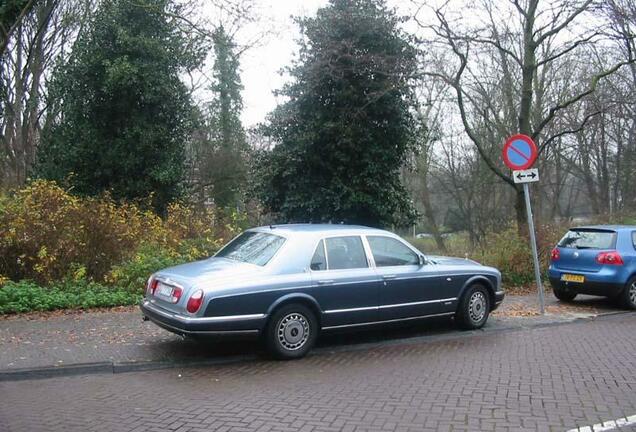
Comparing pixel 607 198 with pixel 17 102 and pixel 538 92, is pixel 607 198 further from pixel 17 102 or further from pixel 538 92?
pixel 17 102

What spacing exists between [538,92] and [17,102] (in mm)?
24063

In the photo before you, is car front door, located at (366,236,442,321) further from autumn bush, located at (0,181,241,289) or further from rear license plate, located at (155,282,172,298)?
autumn bush, located at (0,181,241,289)

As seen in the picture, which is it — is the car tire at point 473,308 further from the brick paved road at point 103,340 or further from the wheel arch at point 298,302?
the wheel arch at point 298,302

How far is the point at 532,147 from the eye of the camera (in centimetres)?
1035

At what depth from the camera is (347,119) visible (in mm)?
17047

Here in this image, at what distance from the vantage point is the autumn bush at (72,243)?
11.2 meters

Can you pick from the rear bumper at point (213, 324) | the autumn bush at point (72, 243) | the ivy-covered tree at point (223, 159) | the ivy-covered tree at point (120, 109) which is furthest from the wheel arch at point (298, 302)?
the ivy-covered tree at point (223, 159)

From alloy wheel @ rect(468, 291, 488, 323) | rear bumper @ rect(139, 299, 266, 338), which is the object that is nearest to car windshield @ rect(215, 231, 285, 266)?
rear bumper @ rect(139, 299, 266, 338)

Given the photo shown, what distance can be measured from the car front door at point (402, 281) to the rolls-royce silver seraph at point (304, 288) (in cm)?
1

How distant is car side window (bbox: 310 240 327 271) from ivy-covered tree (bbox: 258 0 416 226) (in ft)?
30.6

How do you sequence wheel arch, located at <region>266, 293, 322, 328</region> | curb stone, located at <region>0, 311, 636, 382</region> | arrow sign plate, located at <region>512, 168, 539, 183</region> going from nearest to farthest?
1. curb stone, located at <region>0, 311, 636, 382</region>
2. wheel arch, located at <region>266, 293, 322, 328</region>
3. arrow sign plate, located at <region>512, 168, 539, 183</region>

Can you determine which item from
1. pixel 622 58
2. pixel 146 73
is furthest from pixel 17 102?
pixel 622 58

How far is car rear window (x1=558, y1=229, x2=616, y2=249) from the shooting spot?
11432 millimetres

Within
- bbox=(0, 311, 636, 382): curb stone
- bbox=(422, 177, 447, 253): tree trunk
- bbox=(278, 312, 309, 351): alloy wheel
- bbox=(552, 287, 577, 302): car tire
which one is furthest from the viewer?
bbox=(422, 177, 447, 253): tree trunk
